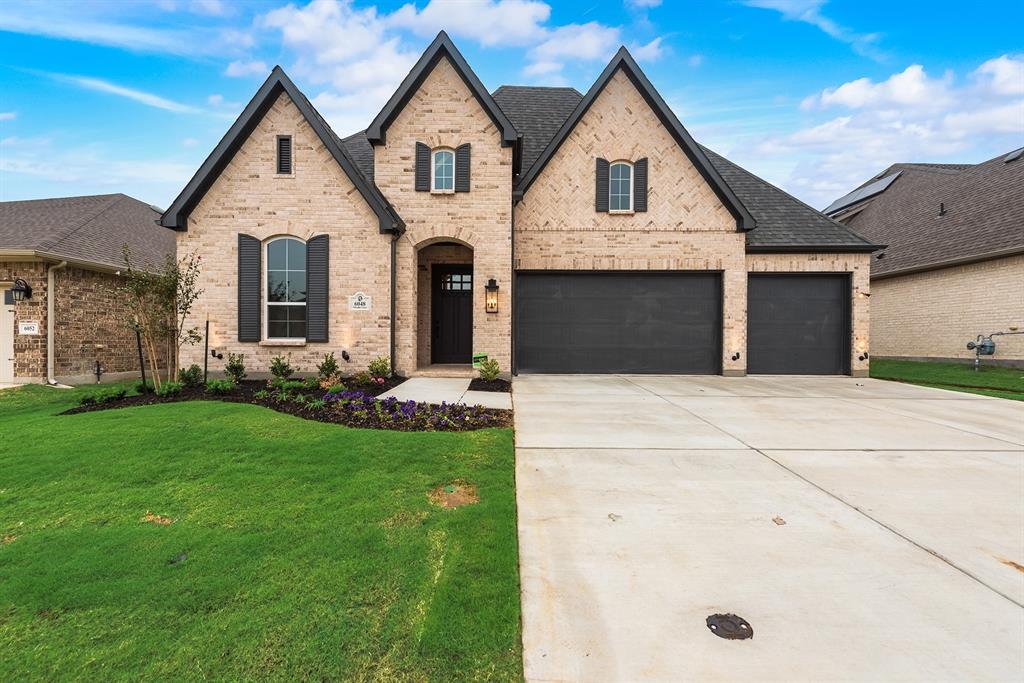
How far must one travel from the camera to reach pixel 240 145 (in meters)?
9.91

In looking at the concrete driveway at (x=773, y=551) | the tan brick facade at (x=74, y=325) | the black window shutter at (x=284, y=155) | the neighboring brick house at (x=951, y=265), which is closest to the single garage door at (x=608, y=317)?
the concrete driveway at (x=773, y=551)

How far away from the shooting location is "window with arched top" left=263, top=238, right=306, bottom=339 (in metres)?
10.0

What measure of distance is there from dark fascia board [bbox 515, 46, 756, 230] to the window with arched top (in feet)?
19.2

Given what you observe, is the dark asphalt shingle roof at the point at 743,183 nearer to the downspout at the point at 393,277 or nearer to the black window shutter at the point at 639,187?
the downspout at the point at 393,277

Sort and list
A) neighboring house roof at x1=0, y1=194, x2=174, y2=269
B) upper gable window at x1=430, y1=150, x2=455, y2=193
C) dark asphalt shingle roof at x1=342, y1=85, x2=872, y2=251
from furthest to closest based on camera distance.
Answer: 1. dark asphalt shingle roof at x1=342, y1=85, x2=872, y2=251
2. upper gable window at x1=430, y1=150, x2=455, y2=193
3. neighboring house roof at x1=0, y1=194, x2=174, y2=269

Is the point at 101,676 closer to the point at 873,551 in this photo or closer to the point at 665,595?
the point at 665,595

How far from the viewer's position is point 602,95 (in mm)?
11664

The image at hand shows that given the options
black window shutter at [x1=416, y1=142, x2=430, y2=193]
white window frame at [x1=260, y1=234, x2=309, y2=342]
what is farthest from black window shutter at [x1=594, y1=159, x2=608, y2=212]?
white window frame at [x1=260, y1=234, x2=309, y2=342]

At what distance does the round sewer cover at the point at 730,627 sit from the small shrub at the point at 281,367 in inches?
366

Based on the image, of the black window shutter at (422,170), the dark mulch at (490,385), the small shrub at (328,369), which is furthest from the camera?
the black window shutter at (422,170)

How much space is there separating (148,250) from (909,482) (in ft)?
61.6

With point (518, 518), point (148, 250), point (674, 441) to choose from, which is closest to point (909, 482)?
point (674, 441)

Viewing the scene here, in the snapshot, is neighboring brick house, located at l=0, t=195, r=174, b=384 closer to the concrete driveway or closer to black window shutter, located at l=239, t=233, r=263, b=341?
black window shutter, located at l=239, t=233, r=263, b=341

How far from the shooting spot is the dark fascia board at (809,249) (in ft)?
37.9
